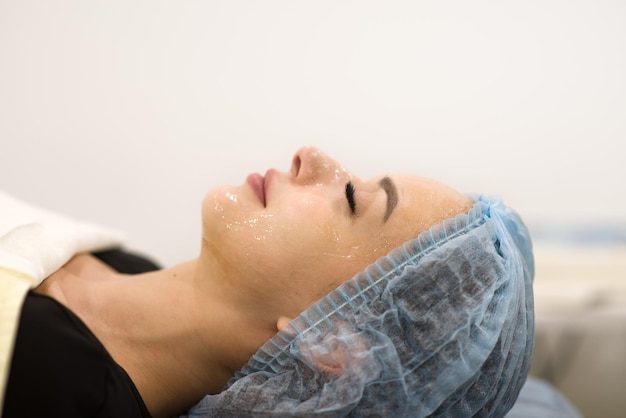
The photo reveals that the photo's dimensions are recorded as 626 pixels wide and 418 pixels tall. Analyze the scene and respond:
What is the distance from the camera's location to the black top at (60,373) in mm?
989

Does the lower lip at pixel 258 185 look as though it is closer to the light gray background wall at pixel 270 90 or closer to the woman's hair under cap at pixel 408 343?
the woman's hair under cap at pixel 408 343

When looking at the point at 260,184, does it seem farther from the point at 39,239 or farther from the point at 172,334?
the point at 39,239

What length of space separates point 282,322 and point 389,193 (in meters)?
0.38

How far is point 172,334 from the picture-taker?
1308 millimetres

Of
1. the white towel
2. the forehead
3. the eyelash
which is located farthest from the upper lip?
the white towel

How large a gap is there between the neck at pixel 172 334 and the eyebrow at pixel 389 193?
372 mm

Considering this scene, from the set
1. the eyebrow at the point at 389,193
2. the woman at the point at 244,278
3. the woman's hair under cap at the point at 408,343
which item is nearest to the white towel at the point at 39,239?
the woman at the point at 244,278

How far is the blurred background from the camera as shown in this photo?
2.14 meters

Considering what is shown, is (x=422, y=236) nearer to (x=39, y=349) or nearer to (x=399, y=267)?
(x=399, y=267)

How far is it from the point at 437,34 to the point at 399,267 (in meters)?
1.27

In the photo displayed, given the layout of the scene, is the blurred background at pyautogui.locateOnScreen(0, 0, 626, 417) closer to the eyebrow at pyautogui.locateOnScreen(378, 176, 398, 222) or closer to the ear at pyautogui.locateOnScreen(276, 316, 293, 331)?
the eyebrow at pyautogui.locateOnScreen(378, 176, 398, 222)

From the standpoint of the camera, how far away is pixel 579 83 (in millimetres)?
2201

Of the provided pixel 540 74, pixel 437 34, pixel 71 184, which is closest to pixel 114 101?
pixel 71 184

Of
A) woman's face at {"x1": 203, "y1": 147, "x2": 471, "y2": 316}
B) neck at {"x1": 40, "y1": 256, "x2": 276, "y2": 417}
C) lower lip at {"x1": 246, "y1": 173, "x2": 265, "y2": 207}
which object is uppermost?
lower lip at {"x1": 246, "y1": 173, "x2": 265, "y2": 207}
